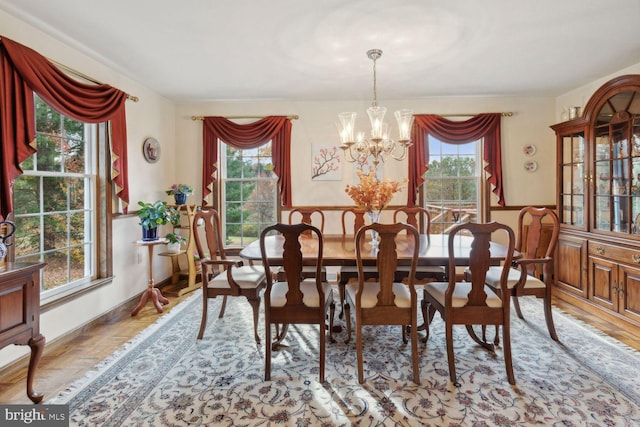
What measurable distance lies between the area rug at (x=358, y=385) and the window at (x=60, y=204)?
972mm

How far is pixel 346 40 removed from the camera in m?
2.72

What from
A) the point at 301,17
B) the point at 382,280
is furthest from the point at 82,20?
the point at 382,280

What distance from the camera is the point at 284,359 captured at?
7.80ft

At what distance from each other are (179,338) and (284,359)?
0.99 metres

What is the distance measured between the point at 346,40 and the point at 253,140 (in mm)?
2108

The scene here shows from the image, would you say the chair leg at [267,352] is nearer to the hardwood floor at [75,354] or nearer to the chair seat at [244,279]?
the chair seat at [244,279]

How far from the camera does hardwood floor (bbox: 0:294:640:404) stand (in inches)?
81.4

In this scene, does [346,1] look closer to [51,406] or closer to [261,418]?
[261,418]

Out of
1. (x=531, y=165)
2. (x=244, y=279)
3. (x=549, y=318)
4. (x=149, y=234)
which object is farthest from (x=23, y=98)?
(x=531, y=165)

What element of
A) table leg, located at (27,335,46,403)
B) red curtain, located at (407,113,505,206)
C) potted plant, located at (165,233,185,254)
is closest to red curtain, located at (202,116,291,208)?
potted plant, located at (165,233,185,254)

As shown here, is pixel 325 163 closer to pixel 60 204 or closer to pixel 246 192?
pixel 246 192

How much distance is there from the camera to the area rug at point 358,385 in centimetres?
176

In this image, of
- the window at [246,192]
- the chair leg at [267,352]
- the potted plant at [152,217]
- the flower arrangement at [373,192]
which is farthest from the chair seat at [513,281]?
the potted plant at [152,217]

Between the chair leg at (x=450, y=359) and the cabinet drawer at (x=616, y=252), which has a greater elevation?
the cabinet drawer at (x=616, y=252)
